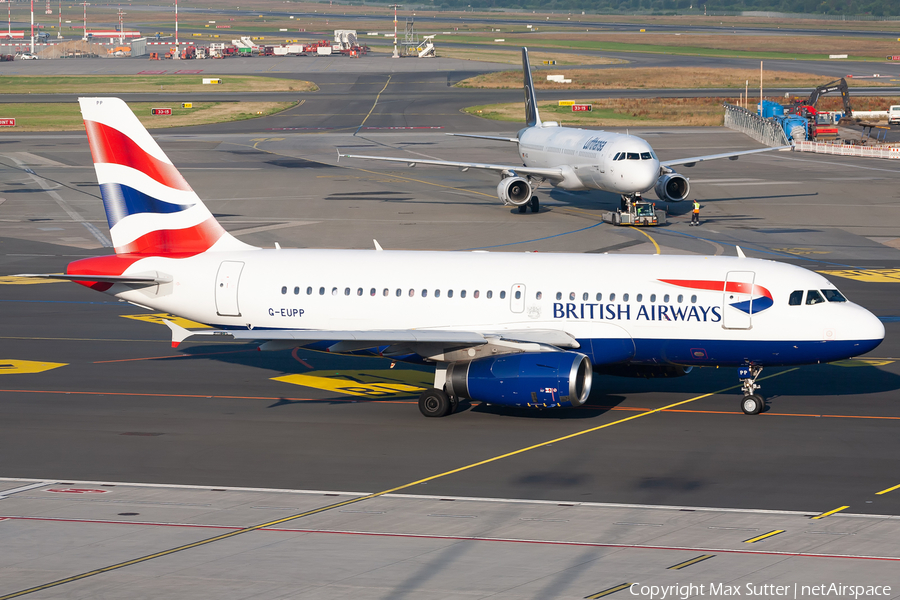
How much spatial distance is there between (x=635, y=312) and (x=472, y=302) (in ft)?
15.5

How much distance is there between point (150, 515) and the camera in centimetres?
2233

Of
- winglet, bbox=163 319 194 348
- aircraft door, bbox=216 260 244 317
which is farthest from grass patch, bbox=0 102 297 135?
winglet, bbox=163 319 194 348

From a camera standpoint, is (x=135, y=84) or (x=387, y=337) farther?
(x=135, y=84)

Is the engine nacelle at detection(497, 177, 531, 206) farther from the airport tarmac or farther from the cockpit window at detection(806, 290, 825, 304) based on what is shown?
the cockpit window at detection(806, 290, 825, 304)

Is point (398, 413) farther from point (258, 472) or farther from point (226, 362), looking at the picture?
point (226, 362)

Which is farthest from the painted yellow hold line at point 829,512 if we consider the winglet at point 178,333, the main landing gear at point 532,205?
the main landing gear at point 532,205

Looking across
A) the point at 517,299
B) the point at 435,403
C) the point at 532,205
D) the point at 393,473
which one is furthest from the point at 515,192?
the point at 393,473

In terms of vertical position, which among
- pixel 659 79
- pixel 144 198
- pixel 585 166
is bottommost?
pixel 585 166

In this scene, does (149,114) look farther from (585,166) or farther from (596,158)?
(596,158)

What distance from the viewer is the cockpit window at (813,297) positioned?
29.6m

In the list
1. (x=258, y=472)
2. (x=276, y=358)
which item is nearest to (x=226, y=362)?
(x=276, y=358)

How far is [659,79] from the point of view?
16550cm

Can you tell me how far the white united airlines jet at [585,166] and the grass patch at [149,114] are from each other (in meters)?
64.8

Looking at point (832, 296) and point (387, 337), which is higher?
point (832, 296)
